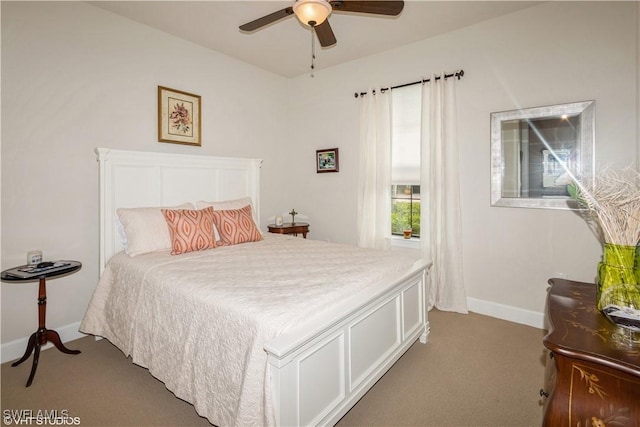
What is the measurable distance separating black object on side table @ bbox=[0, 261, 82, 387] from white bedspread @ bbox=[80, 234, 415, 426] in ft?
0.77

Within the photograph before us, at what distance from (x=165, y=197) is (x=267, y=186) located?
4.98 feet

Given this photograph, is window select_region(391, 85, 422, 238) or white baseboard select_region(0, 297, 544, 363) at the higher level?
window select_region(391, 85, 422, 238)

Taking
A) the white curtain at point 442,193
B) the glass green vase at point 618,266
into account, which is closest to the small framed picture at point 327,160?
the white curtain at point 442,193

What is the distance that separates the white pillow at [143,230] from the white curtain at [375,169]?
222 centimetres

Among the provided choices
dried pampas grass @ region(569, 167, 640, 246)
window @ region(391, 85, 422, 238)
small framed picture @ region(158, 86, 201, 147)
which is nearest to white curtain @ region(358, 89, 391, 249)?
window @ region(391, 85, 422, 238)

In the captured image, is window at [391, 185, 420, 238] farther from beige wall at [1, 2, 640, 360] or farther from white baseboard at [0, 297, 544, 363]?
white baseboard at [0, 297, 544, 363]

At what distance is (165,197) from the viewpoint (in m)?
3.20

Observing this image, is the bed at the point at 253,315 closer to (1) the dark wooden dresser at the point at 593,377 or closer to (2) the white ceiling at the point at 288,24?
(1) the dark wooden dresser at the point at 593,377

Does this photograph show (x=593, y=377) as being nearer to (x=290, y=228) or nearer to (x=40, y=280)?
(x=40, y=280)

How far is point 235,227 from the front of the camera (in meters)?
3.14

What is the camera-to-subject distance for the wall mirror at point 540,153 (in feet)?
8.76

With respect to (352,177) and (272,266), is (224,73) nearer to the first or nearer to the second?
(352,177)

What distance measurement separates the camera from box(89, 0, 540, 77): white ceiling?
2.82 metres

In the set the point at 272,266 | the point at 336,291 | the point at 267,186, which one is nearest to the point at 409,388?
the point at 336,291
